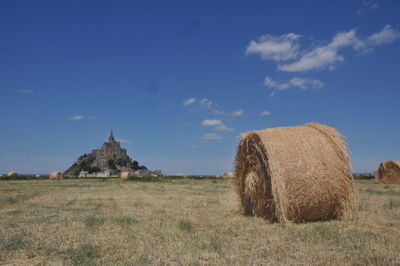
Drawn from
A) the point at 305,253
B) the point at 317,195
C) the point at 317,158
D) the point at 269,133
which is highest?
the point at 269,133

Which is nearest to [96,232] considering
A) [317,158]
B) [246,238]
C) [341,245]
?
[246,238]

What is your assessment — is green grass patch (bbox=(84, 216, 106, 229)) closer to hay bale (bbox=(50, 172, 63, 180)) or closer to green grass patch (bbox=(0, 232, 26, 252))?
green grass patch (bbox=(0, 232, 26, 252))

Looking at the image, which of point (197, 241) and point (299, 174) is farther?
point (299, 174)

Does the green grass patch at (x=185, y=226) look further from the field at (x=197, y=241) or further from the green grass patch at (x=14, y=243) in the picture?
the green grass patch at (x=14, y=243)

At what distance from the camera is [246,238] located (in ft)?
22.6

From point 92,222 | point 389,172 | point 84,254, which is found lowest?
point 84,254

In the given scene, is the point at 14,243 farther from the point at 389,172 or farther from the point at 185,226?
the point at 389,172

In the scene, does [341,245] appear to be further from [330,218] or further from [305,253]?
[330,218]

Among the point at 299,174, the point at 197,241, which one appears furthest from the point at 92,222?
the point at 299,174

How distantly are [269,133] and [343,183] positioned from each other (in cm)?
225

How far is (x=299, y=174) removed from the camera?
8852 mm

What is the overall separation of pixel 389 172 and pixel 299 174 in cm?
2097

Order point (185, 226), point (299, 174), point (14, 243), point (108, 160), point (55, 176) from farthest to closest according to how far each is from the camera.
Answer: point (108, 160), point (55, 176), point (299, 174), point (185, 226), point (14, 243)

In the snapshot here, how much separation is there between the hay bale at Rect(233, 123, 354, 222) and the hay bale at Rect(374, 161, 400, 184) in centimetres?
1911
